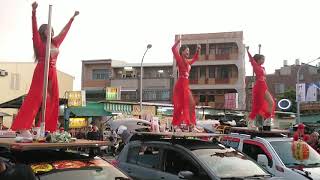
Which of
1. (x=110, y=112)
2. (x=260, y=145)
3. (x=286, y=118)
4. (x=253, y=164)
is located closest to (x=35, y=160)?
(x=253, y=164)

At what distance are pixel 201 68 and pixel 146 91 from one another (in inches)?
280

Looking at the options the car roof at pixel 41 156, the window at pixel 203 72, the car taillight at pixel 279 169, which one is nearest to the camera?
the car roof at pixel 41 156

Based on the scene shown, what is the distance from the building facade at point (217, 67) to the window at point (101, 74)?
35.7ft

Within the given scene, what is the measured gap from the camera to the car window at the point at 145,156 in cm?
889

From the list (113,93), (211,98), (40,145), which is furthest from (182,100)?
(211,98)

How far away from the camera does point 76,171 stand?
6242 millimetres

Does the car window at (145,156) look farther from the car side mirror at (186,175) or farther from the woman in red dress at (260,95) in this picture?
the woman in red dress at (260,95)

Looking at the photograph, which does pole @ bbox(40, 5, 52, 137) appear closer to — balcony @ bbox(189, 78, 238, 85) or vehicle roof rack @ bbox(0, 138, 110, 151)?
vehicle roof rack @ bbox(0, 138, 110, 151)

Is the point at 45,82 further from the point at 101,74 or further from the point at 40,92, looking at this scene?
the point at 101,74

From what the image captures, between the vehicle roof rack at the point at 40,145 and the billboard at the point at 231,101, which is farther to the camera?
the billboard at the point at 231,101

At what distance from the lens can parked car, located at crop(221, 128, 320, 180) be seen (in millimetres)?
9383

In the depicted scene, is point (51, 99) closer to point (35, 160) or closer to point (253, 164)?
point (35, 160)

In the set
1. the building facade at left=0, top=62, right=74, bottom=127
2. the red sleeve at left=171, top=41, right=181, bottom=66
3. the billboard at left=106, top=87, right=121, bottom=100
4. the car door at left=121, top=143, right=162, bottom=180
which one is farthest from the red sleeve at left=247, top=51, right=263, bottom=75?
the building facade at left=0, top=62, right=74, bottom=127

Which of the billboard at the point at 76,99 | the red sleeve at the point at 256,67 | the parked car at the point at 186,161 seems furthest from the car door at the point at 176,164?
the billboard at the point at 76,99
